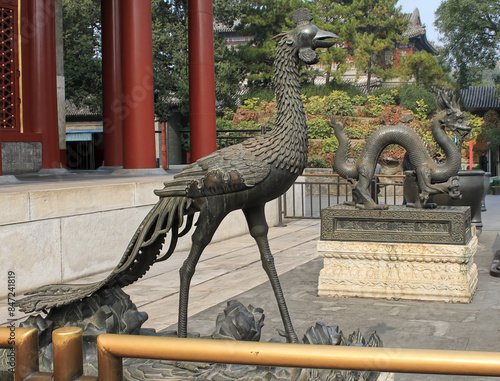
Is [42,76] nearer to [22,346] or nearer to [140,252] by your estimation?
[140,252]

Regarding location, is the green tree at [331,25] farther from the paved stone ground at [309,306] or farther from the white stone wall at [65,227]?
the white stone wall at [65,227]

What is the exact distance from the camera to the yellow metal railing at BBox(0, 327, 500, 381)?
146 centimetres

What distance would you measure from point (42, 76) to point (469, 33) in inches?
990

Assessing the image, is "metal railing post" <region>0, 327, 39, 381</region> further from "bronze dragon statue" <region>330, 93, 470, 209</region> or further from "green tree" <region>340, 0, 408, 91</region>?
"green tree" <region>340, 0, 408, 91</region>

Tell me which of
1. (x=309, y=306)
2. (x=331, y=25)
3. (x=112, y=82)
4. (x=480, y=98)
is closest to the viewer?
(x=309, y=306)

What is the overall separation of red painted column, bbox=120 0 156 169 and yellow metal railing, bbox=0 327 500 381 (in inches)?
291

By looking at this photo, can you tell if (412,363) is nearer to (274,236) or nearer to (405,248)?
(405,248)

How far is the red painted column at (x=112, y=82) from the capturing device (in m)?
12.6

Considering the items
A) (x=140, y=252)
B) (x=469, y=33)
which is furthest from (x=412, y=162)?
(x=469, y=33)

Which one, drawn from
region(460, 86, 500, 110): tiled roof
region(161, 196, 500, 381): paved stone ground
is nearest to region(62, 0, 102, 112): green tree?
region(161, 196, 500, 381): paved stone ground

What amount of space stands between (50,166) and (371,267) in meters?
7.09

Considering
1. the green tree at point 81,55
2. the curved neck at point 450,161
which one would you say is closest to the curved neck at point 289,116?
the curved neck at point 450,161

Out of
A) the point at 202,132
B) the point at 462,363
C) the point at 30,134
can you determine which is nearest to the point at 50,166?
the point at 30,134

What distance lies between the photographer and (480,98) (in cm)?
3469
